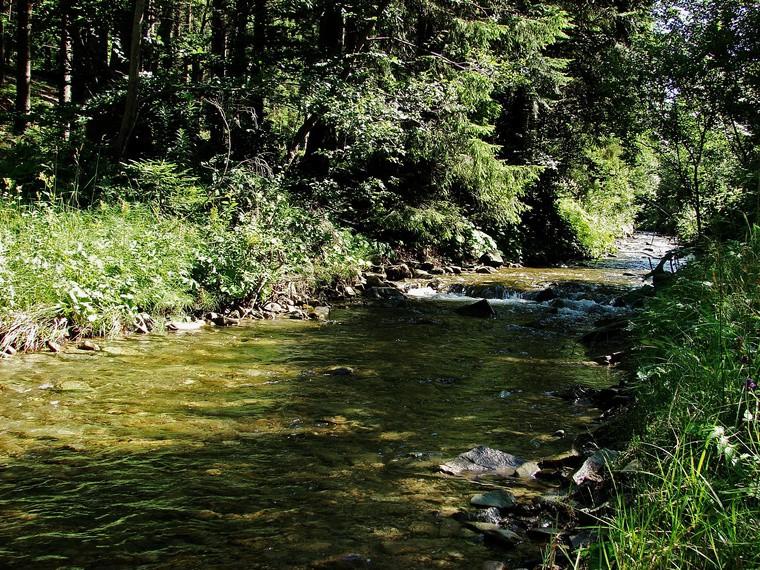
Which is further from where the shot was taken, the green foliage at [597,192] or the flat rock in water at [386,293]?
the green foliage at [597,192]

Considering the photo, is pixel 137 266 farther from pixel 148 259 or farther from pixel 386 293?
pixel 386 293

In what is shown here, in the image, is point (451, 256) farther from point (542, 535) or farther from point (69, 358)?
point (542, 535)

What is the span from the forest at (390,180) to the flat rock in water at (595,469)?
23 centimetres

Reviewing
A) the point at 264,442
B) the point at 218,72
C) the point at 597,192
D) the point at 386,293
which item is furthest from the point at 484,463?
the point at 597,192

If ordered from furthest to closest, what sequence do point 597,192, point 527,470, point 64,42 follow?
1. point 597,192
2. point 64,42
3. point 527,470

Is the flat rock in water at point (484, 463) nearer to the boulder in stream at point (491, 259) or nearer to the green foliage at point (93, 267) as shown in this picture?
the green foliage at point (93, 267)

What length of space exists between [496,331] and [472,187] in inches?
309

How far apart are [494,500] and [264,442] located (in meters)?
1.98

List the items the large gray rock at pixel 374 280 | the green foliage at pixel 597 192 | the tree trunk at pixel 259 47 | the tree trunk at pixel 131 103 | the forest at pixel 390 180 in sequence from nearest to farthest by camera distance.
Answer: the forest at pixel 390 180
the tree trunk at pixel 131 103
the large gray rock at pixel 374 280
the tree trunk at pixel 259 47
the green foliage at pixel 597 192

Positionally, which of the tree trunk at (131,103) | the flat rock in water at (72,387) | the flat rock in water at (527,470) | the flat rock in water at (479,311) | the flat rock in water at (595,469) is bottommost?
the flat rock in water at (72,387)

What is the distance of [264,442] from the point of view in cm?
522

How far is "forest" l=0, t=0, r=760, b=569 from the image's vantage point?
4.08 metres

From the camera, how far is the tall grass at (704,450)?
2.57 meters

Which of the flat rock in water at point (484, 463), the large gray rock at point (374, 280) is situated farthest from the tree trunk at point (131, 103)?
the flat rock in water at point (484, 463)
